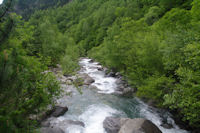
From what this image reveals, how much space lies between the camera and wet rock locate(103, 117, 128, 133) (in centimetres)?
1004

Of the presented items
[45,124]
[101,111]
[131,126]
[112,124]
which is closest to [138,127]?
[131,126]

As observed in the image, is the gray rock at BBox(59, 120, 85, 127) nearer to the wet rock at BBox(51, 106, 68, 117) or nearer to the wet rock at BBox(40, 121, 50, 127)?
the wet rock at BBox(40, 121, 50, 127)

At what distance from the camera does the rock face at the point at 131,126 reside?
29.8ft

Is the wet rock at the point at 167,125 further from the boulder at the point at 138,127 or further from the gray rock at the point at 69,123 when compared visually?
the gray rock at the point at 69,123

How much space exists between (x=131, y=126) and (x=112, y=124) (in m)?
1.70

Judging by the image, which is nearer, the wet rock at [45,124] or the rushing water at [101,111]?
the wet rock at [45,124]

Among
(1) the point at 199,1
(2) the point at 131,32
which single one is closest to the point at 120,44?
(2) the point at 131,32

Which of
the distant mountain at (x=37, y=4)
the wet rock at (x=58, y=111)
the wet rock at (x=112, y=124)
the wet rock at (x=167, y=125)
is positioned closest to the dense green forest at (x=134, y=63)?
the wet rock at (x=167, y=125)

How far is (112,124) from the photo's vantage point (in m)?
10.6

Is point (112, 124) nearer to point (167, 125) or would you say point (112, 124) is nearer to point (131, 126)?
point (131, 126)

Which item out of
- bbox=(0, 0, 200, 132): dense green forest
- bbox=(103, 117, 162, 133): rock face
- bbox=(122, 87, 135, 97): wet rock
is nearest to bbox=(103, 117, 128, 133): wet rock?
bbox=(103, 117, 162, 133): rock face

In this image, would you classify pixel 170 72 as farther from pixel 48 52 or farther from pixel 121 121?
pixel 48 52

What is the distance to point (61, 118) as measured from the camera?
11.6 m

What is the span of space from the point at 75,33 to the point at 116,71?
212 feet
